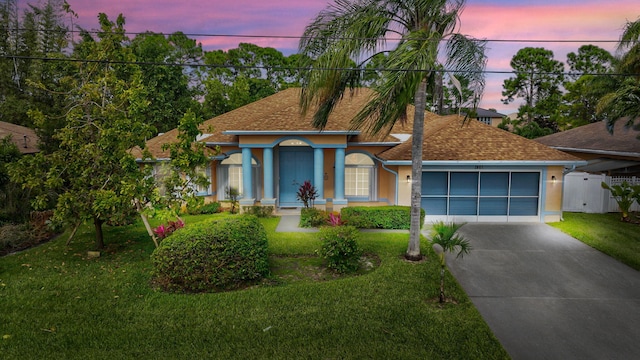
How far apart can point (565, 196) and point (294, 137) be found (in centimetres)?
1301

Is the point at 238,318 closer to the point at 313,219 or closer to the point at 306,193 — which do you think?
the point at 313,219

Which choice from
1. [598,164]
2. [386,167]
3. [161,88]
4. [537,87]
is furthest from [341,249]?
[537,87]

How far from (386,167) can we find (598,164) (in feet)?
42.5

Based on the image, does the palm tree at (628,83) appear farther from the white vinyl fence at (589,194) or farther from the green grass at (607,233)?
the green grass at (607,233)

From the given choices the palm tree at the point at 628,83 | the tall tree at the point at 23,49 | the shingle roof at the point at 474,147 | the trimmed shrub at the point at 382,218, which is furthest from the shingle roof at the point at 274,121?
the tall tree at the point at 23,49

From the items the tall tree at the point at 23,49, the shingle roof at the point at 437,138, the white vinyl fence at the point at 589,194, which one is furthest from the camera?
the tall tree at the point at 23,49

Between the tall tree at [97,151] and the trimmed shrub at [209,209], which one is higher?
the tall tree at [97,151]

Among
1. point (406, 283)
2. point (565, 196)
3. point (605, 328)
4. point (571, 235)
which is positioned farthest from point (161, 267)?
point (565, 196)

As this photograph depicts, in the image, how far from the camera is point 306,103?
9719 millimetres

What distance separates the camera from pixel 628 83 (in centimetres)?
1427

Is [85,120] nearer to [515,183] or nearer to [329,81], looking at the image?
[329,81]

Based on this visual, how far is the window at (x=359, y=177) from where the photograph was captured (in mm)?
17266

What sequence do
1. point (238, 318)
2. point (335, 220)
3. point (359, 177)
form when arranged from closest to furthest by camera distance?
point (238, 318) < point (335, 220) < point (359, 177)

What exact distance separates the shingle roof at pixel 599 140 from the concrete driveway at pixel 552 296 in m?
10.7
